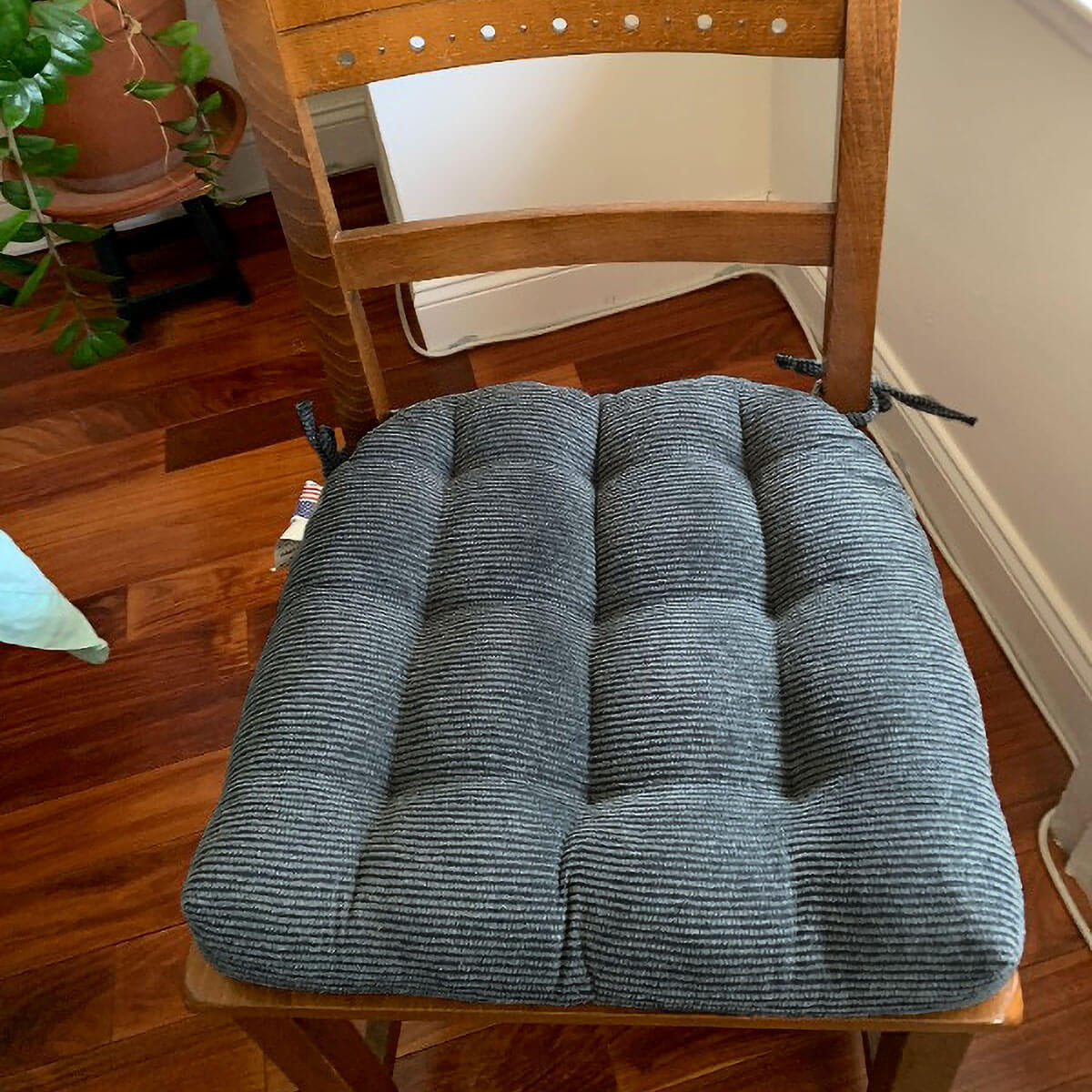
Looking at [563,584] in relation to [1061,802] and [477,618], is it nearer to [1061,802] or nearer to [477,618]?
[477,618]

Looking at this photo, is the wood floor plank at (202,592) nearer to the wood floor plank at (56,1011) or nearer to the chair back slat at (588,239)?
the wood floor plank at (56,1011)

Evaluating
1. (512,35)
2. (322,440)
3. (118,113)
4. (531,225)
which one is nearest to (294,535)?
(322,440)

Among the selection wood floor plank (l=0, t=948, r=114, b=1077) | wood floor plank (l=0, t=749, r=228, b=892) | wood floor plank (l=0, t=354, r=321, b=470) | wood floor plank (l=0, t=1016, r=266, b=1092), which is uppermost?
wood floor plank (l=0, t=354, r=321, b=470)

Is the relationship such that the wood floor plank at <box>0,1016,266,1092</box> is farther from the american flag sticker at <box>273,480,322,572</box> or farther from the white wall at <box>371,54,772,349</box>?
the white wall at <box>371,54,772,349</box>

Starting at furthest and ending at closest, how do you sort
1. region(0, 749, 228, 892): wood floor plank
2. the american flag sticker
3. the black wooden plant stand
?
the black wooden plant stand < region(0, 749, 228, 892): wood floor plank < the american flag sticker

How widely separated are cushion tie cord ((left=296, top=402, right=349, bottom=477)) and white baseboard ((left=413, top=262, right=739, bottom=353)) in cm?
68

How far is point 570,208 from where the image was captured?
2.70 ft

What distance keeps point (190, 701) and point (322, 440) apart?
0.55 meters

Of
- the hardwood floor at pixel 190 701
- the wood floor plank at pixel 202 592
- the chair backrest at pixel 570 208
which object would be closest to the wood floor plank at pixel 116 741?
the hardwood floor at pixel 190 701

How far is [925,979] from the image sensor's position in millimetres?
572

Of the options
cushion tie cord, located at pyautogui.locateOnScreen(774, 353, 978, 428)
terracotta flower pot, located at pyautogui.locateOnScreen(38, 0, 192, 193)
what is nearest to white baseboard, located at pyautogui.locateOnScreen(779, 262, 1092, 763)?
cushion tie cord, located at pyautogui.locateOnScreen(774, 353, 978, 428)

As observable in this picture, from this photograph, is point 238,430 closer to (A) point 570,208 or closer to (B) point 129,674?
(B) point 129,674

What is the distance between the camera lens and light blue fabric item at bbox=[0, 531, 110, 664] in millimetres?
1245

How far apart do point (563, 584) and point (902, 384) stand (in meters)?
0.74
